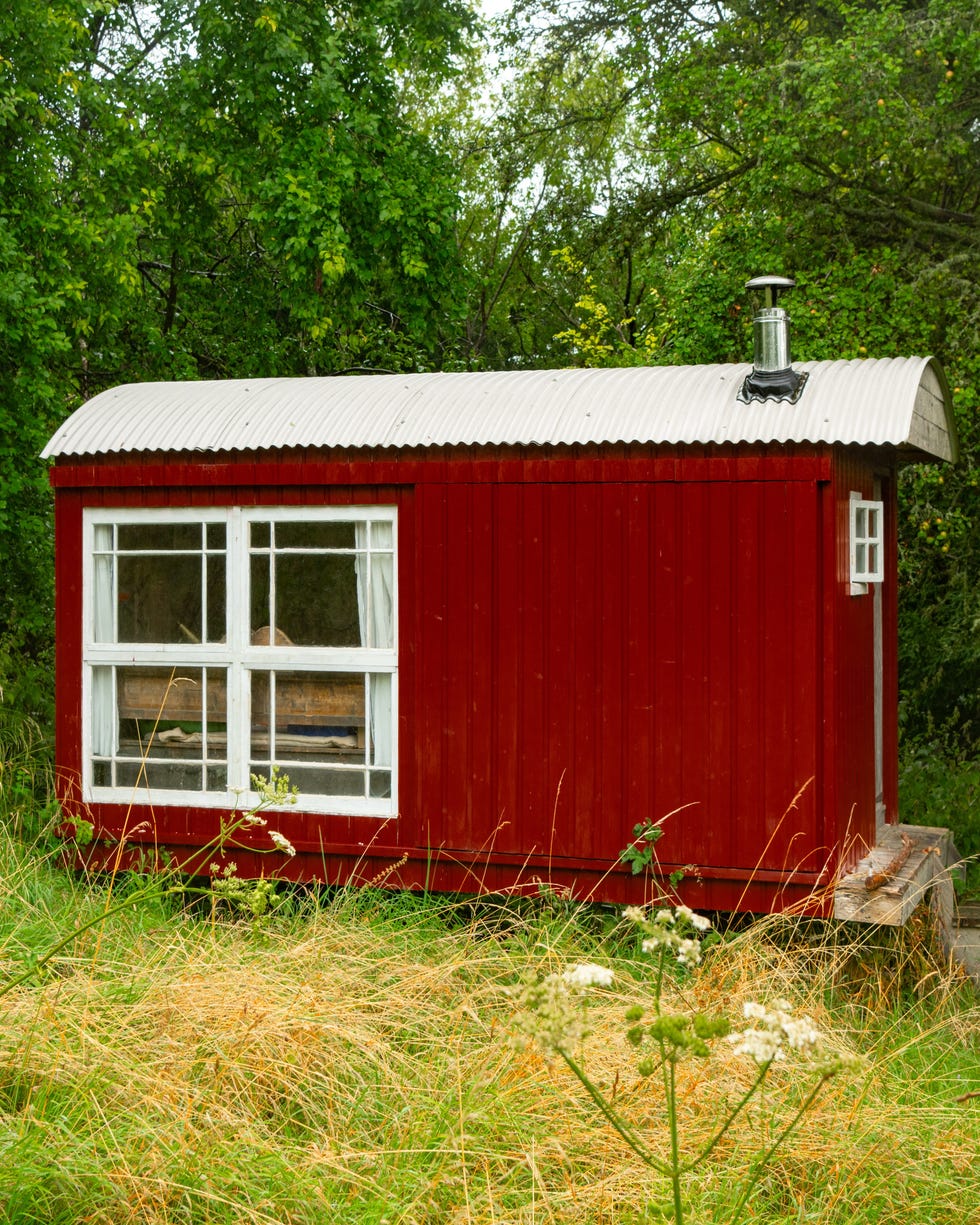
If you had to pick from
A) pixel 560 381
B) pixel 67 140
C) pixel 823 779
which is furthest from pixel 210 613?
pixel 67 140

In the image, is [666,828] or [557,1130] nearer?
[557,1130]

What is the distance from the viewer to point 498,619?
266 inches

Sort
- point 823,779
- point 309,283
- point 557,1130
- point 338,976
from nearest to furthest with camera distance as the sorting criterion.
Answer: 1. point 557,1130
2. point 338,976
3. point 823,779
4. point 309,283

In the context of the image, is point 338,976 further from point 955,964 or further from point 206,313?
point 206,313

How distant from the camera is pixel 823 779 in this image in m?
6.20

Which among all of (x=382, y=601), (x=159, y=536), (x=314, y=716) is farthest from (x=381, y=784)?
(x=159, y=536)

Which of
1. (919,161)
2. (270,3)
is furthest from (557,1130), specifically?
(270,3)

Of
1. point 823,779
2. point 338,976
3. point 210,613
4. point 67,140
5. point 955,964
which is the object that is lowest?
point 955,964

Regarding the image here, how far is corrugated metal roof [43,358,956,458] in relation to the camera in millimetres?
6316

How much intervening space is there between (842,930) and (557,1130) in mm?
2874

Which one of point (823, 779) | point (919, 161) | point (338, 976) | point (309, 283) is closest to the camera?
point (338, 976)

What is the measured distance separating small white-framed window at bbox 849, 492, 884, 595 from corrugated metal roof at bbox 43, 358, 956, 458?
40 centimetres

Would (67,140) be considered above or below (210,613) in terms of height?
above

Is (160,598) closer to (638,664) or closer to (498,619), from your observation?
(498,619)
